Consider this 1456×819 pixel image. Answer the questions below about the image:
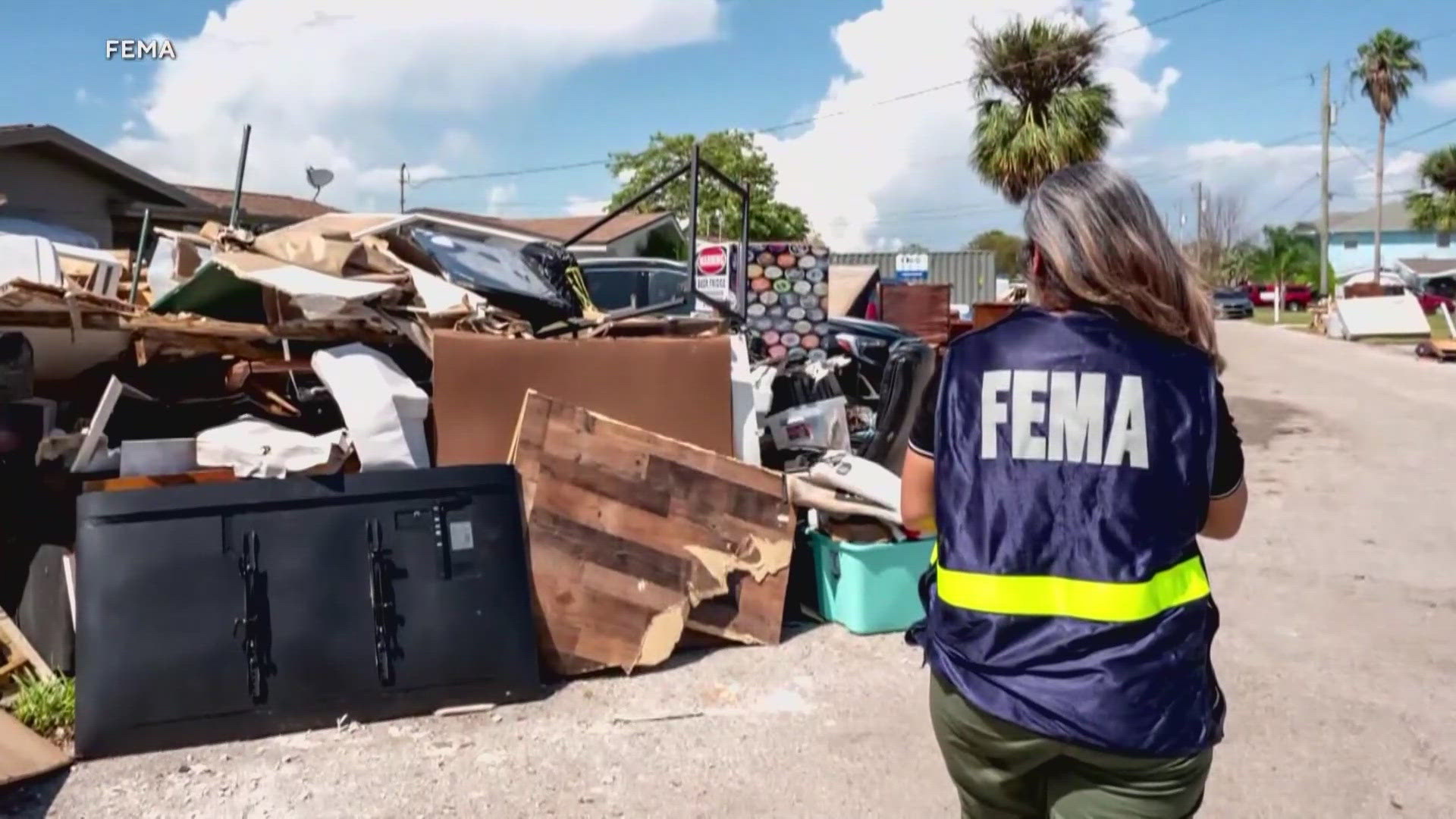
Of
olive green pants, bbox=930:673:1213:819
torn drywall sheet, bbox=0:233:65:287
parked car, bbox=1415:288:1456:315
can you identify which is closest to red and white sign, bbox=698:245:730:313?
torn drywall sheet, bbox=0:233:65:287

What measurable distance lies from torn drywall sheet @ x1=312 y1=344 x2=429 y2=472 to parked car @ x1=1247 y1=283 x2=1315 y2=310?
167 feet

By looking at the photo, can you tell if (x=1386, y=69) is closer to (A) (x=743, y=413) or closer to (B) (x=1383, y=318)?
Result: (B) (x=1383, y=318)

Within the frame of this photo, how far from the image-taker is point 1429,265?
221 ft

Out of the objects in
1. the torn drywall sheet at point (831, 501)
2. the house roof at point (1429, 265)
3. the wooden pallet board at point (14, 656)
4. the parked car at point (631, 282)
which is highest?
the house roof at point (1429, 265)

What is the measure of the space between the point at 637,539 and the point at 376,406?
121cm

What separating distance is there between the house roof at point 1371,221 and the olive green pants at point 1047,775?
84.2m

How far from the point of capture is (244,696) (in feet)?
13.9

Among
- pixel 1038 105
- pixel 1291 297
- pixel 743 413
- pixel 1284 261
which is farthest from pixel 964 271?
pixel 1284 261

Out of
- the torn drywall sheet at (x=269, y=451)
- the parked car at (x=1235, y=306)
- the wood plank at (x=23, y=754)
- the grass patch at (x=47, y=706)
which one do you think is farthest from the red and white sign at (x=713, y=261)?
the parked car at (x=1235, y=306)

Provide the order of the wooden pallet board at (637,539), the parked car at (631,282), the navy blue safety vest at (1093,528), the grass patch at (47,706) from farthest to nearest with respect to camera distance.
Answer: the parked car at (631,282) → the wooden pallet board at (637,539) → the grass patch at (47,706) → the navy blue safety vest at (1093,528)

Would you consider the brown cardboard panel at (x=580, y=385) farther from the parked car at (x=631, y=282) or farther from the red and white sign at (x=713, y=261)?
the parked car at (x=631, y=282)

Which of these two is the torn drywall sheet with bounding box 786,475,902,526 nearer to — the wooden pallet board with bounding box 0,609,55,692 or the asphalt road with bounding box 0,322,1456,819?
the asphalt road with bounding box 0,322,1456,819

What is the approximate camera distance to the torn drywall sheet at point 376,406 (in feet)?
15.4

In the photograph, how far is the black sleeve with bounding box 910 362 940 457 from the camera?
193cm
